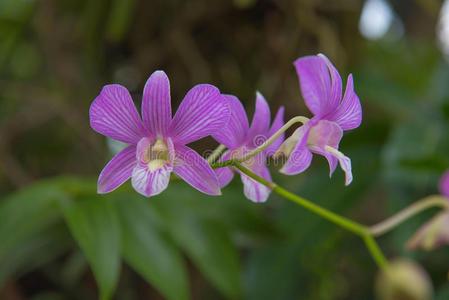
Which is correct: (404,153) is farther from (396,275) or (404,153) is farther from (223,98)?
(223,98)

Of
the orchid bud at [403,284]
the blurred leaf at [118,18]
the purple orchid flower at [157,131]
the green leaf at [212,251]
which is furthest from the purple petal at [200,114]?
the blurred leaf at [118,18]

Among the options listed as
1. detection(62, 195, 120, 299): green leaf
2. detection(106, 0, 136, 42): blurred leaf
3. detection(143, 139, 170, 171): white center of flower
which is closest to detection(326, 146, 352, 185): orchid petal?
detection(143, 139, 170, 171): white center of flower

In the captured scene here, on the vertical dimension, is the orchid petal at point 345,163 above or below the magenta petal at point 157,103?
below

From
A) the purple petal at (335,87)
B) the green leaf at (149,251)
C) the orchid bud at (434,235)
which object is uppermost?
the purple petal at (335,87)

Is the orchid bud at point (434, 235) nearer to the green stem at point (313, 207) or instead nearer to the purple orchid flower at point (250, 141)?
the green stem at point (313, 207)

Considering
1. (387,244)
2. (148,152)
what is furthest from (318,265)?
(148,152)

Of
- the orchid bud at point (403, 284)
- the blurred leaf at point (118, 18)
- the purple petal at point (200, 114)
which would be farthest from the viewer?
the blurred leaf at point (118, 18)

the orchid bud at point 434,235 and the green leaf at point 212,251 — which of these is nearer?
the orchid bud at point 434,235

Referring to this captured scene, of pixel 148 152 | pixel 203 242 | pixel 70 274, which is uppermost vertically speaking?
pixel 148 152
